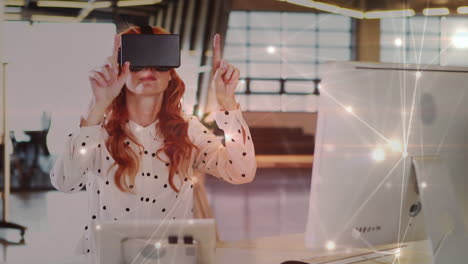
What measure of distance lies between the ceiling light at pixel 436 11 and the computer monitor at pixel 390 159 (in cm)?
881

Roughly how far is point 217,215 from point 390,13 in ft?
22.3

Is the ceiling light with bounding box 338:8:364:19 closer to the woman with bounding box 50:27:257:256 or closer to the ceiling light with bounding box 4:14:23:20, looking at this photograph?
the ceiling light with bounding box 4:14:23:20

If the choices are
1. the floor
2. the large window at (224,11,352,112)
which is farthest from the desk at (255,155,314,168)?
the floor

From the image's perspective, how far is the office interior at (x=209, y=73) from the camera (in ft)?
12.2

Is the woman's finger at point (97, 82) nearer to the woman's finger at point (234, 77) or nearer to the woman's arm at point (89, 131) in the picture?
the woman's arm at point (89, 131)

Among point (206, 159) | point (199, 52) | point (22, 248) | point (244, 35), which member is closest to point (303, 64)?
point (244, 35)

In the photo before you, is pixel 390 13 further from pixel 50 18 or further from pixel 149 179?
pixel 149 179

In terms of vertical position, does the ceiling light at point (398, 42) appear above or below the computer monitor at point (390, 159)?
above

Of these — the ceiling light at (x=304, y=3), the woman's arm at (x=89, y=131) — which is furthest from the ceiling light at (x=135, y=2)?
the woman's arm at (x=89, y=131)

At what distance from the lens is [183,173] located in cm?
146

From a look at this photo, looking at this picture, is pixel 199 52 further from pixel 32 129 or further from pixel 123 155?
pixel 123 155

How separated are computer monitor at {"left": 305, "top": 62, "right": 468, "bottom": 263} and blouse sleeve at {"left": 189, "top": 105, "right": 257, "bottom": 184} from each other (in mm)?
383

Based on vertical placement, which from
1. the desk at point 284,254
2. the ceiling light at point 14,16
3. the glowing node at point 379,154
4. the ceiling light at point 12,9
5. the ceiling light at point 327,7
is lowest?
the desk at point 284,254

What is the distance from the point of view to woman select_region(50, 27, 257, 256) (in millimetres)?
1393
